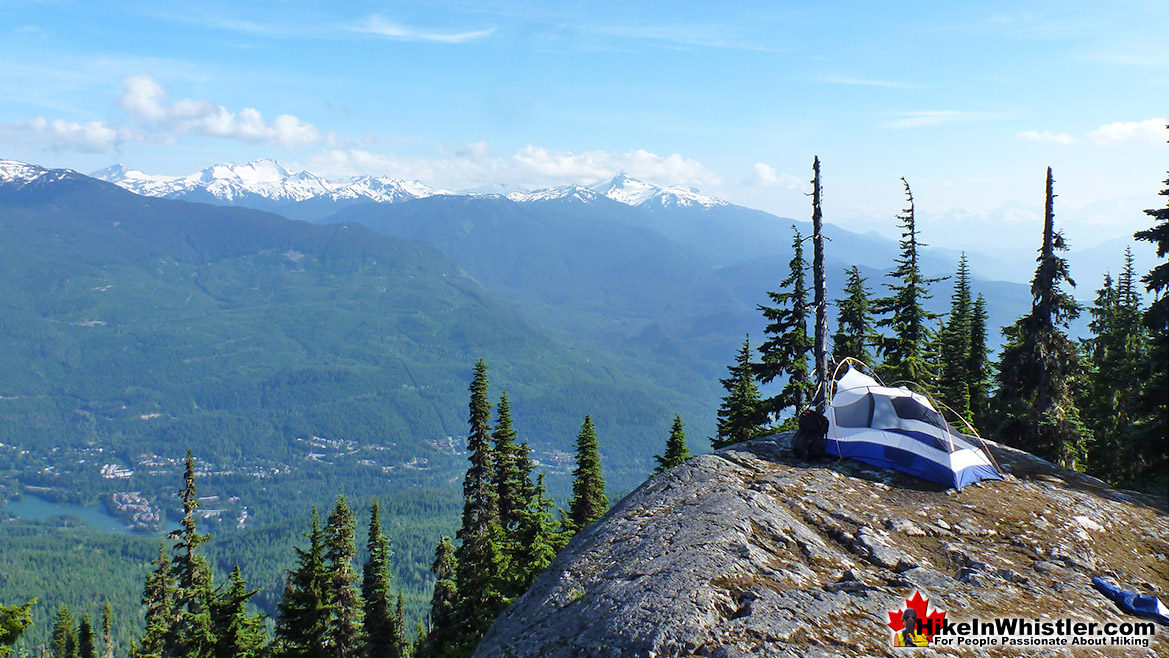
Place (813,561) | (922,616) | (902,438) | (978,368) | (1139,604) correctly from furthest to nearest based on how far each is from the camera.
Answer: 1. (978,368)
2. (902,438)
3. (813,561)
4. (1139,604)
5. (922,616)

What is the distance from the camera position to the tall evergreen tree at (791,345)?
32.1 m

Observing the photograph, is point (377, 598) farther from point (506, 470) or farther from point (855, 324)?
point (855, 324)

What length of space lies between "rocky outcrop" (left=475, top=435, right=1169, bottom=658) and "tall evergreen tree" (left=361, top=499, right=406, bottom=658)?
32.9m

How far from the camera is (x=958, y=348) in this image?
42.2m

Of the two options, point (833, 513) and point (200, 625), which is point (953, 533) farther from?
point (200, 625)

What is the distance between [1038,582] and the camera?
1059cm

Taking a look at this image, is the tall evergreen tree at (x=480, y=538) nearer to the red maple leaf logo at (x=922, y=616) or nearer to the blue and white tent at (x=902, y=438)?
the blue and white tent at (x=902, y=438)

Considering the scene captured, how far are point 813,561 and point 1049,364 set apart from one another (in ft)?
73.5

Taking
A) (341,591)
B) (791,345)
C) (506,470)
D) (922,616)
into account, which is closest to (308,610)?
(341,591)

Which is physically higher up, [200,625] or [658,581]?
[658,581]

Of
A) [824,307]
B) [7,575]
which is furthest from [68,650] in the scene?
[7,575]

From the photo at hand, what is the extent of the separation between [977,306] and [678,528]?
40301 millimetres

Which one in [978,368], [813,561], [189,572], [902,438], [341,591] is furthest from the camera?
[978,368]

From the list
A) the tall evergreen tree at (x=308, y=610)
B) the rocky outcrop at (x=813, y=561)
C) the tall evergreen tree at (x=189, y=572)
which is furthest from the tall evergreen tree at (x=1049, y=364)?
the tall evergreen tree at (x=189, y=572)
